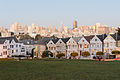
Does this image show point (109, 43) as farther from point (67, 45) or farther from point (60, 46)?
point (60, 46)

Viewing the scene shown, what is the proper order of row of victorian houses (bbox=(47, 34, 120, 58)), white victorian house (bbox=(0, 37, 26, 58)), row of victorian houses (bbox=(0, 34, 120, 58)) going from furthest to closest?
white victorian house (bbox=(0, 37, 26, 58))
row of victorian houses (bbox=(0, 34, 120, 58))
row of victorian houses (bbox=(47, 34, 120, 58))

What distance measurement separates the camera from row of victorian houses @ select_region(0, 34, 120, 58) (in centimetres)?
9000

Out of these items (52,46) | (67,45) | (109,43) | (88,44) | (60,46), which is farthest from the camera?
(52,46)

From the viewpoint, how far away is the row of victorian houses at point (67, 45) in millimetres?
90000

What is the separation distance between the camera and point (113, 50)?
288 ft

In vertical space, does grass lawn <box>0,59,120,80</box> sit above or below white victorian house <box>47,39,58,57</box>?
below

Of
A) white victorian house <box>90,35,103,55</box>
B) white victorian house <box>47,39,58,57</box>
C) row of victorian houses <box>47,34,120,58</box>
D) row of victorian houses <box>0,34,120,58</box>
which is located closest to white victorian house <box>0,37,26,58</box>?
row of victorian houses <box>0,34,120,58</box>

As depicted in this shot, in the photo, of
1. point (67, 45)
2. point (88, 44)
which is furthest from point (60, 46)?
point (88, 44)

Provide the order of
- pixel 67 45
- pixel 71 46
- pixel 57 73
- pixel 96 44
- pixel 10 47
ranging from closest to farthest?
pixel 57 73 < pixel 96 44 < pixel 71 46 < pixel 67 45 < pixel 10 47

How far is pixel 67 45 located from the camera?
99.2 meters

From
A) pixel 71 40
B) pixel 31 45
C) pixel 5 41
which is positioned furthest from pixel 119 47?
pixel 5 41

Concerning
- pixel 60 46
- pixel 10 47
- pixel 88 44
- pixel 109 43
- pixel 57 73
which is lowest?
pixel 57 73

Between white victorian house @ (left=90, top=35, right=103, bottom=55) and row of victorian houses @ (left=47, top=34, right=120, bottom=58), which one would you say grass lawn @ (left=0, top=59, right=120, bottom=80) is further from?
white victorian house @ (left=90, top=35, right=103, bottom=55)

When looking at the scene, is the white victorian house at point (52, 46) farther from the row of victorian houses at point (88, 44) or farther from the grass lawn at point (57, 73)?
the grass lawn at point (57, 73)
